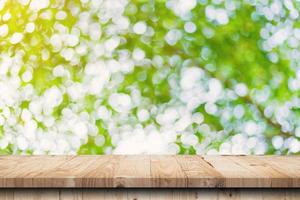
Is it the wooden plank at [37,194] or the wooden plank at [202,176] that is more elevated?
the wooden plank at [202,176]

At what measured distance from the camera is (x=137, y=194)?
1.40m

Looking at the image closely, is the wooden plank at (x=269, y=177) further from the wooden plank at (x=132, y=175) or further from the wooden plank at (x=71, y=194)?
the wooden plank at (x=71, y=194)

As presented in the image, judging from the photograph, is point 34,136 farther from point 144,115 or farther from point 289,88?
point 289,88

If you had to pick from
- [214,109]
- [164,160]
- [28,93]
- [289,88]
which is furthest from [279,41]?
[28,93]

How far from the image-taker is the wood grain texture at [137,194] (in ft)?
4.58

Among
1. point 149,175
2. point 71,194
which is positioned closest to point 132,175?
point 149,175

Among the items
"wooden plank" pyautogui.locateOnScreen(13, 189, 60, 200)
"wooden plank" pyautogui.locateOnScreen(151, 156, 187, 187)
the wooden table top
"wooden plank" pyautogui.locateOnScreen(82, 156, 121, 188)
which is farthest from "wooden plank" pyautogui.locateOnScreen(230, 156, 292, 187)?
"wooden plank" pyautogui.locateOnScreen(13, 189, 60, 200)

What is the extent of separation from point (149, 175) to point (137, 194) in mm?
54

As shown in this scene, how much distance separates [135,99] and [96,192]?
112 cm

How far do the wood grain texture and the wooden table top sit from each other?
29 mm

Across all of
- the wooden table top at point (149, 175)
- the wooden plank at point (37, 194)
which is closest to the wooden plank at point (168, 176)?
the wooden table top at point (149, 175)

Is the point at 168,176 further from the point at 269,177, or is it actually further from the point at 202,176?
the point at 269,177

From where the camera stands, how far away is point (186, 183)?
1.36 meters

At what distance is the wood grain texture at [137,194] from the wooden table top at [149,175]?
29mm
